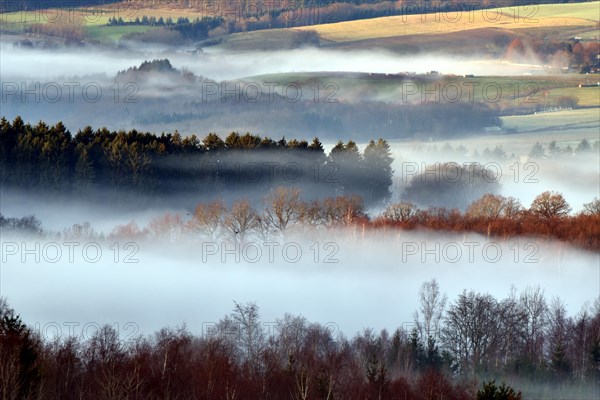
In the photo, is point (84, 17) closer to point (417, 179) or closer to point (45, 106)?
point (45, 106)

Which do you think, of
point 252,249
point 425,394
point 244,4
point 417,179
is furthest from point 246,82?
point 425,394

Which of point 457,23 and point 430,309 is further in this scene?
point 457,23

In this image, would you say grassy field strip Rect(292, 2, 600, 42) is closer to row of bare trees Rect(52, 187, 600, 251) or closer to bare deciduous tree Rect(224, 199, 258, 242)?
row of bare trees Rect(52, 187, 600, 251)

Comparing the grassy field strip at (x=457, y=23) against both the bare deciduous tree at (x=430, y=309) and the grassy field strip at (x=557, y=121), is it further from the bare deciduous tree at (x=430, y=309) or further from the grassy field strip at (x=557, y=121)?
the bare deciduous tree at (x=430, y=309)

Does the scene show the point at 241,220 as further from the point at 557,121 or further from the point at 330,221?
the point at 557,121

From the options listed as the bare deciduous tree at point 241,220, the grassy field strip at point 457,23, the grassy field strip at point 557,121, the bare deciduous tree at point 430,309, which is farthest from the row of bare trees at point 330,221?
the grassy field strip at point 457,23

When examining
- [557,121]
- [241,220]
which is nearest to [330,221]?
[241,220]

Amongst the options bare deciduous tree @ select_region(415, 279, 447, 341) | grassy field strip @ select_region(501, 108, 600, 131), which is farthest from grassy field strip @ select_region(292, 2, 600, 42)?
bare deciduous tree @ select_region(415, 279, 447, 341)

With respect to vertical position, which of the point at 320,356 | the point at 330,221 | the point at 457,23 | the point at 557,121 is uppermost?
the point at 457,23
